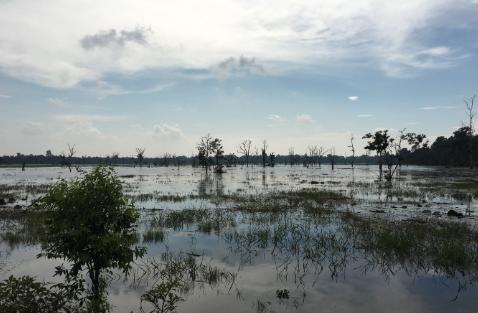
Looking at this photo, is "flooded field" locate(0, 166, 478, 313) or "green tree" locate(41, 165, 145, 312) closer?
"green tree" locate(41, 165, 145, 312)

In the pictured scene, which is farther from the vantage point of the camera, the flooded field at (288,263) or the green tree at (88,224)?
the flooded field at (288,263)

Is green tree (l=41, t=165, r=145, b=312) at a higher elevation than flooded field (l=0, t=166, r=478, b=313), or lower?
higher

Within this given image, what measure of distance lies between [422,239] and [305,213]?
343 inches

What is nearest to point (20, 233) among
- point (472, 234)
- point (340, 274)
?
point (340, 274)

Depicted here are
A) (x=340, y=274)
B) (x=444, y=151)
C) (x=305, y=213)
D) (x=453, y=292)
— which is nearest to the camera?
(x=453, y=292)

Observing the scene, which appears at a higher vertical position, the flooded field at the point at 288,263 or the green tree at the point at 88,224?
the green tree at the point at 88,224

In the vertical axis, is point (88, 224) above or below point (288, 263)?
above

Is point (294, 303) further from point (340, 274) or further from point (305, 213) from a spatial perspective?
point (305, 213)

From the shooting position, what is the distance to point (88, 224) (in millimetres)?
8297

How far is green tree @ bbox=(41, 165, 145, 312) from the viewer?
8039 millimetres

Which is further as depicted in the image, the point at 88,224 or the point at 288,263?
the point at 288,263

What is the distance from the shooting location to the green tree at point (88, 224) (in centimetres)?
804

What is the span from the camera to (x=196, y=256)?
45.3 feet

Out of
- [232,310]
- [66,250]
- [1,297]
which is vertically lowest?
[232,310]
